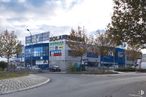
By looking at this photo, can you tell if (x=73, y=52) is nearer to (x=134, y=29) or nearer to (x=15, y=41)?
(x=15, y=41)

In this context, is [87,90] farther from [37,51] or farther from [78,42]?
[37,51]

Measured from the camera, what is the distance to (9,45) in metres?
75.5

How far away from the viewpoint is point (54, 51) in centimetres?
A: 10238

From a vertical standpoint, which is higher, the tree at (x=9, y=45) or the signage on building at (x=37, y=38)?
the signage on building at (x=37, y=38)

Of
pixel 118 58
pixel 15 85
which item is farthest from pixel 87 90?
pixel 118 58

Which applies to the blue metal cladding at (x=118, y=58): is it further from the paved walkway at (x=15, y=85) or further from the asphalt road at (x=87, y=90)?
the asphalt road at (x=87, y=90)

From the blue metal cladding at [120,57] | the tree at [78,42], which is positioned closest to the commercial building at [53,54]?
the blue metal cladding at [120,57]

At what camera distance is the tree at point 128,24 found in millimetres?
28359

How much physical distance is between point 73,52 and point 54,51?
978 inches

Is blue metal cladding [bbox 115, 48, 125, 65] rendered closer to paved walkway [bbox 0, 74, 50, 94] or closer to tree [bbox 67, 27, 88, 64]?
tree [bbox 67, 27, 88, 64]

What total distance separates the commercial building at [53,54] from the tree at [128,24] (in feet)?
194

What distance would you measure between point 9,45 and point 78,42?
1451 centimetres

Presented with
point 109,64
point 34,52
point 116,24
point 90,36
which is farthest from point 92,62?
point 116,24

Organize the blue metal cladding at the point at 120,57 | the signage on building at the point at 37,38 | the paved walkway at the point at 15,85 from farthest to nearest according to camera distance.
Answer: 1. the blue metal cladding at the point at 120,57
2. the signage on building at the point at 37,38
3. the paved walkway at the point at 15,85
